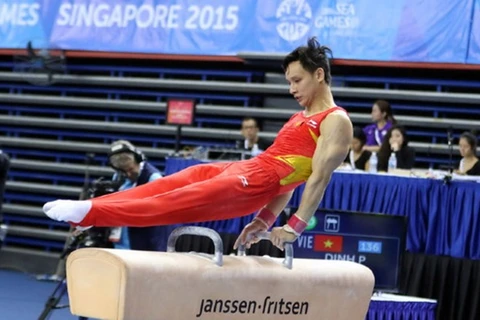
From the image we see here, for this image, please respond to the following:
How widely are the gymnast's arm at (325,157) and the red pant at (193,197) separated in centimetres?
25

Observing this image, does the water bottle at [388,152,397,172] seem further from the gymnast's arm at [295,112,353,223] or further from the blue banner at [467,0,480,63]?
the gymnast's arm at [295,112,353,223]

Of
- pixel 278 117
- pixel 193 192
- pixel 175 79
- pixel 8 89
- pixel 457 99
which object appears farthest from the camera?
pixel 8 89

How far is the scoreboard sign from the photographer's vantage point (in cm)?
730

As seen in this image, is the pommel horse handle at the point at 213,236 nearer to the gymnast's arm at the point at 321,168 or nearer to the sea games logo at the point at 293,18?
the gymnast's arm at the point at 321,168

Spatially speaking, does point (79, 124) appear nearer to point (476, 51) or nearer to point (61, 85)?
point (61, 85)

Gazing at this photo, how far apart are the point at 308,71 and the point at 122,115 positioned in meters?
8.20

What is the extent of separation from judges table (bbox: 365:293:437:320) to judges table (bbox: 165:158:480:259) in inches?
60.0

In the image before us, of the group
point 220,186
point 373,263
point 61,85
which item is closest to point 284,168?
point 220,186

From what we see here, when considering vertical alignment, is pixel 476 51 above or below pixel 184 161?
above

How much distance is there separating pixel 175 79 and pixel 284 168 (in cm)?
785

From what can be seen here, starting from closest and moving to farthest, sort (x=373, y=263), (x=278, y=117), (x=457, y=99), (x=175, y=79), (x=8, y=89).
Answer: (x=373, y=263) < (x=457, y=99) < (x=278, y=117) < (x=175, y=79) < (x=8, y=89)

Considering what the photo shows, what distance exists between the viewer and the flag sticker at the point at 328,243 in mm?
7414

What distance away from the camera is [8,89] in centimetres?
1418

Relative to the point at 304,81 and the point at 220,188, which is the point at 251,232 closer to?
the point at 220,188
